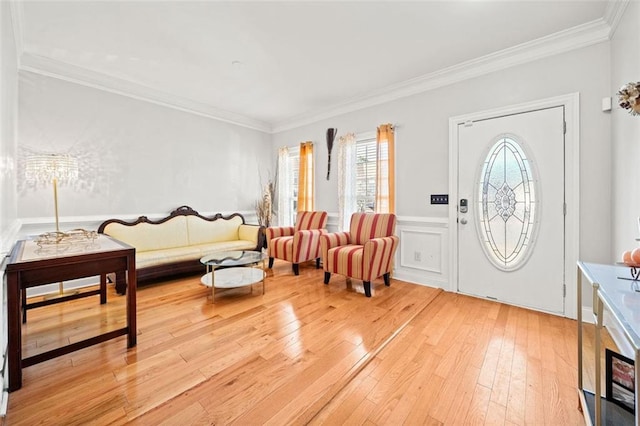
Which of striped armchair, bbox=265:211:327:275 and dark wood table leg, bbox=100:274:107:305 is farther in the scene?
striped armchair, bbox=265:211:327:275

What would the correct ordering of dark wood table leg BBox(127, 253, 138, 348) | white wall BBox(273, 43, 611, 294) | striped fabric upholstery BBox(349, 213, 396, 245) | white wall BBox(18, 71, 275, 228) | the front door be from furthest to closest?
striped fabric upholstery BBox(349, 213, 396, 245) → white wall BBox(18, 71, 275, 228) → the front door → white wall BBox(273, 43, 611, 294) → dark wood table leg BBox(127, 253, 138, 348)

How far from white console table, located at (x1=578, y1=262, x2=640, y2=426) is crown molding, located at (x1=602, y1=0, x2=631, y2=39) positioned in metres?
2.09

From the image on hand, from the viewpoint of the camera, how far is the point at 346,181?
13.8 ft

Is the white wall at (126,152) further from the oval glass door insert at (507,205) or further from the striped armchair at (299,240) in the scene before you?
the oval glass door insert at (507,205)

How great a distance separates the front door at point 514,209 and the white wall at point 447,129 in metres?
0.18

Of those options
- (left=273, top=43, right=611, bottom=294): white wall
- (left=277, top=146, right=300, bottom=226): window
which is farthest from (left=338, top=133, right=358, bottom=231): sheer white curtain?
(left=277, top=146, right=300, bottom=226): window

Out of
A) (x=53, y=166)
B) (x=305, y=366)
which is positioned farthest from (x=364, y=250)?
(x=53, y=166)

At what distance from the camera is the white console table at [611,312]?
2.47 ft

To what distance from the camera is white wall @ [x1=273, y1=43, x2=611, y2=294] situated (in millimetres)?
2379

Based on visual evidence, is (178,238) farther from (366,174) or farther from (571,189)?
(571,189)

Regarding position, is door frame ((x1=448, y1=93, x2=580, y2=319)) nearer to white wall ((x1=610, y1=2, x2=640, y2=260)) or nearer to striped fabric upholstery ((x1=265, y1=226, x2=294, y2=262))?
white wall ((x1=610, y1=2, x2=640, y2=260))

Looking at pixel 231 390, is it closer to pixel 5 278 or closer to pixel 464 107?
pixel 5 278

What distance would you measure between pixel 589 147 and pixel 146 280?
4.97 metres

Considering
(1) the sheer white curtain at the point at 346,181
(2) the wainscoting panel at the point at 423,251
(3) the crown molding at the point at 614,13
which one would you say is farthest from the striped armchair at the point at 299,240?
(3) the crown molding at the point at 614,13
